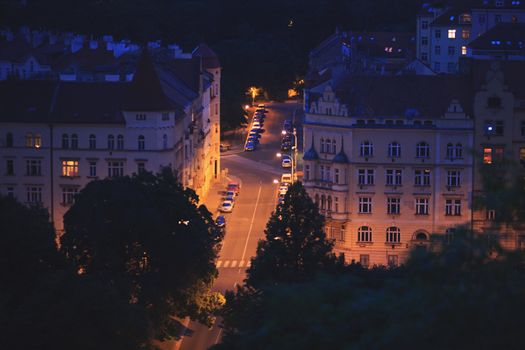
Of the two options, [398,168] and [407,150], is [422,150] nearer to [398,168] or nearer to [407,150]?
[407,150]

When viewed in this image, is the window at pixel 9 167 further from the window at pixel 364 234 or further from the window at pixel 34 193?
the window at pixel 364 234

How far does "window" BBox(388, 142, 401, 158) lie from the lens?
229 ft

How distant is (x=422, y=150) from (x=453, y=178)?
183 cm

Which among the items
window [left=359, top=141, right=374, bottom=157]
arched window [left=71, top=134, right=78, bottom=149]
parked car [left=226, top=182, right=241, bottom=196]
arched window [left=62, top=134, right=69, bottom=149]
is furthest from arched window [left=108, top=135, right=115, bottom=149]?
parked car [left=226, top=182, right=241, bottom=196]

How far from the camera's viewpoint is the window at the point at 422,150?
6988cm

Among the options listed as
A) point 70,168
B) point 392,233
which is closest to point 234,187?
point 70,168

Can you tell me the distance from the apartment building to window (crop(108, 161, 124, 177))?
395 inches

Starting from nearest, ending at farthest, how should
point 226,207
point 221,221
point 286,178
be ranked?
1. point 221,221
2. point 226,207
3. point 286,178

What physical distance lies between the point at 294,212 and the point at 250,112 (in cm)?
7227

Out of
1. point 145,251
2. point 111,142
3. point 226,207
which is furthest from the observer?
point 226,207

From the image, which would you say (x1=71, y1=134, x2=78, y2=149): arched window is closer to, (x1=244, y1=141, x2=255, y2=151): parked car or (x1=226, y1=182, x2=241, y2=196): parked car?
(x1=226, y1=182, x2=241, y2=196): parked car

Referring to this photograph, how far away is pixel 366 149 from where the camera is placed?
7025cm

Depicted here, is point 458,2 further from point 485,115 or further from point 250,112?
point 485,115

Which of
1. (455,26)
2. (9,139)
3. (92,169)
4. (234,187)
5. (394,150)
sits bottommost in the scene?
(234,187)
